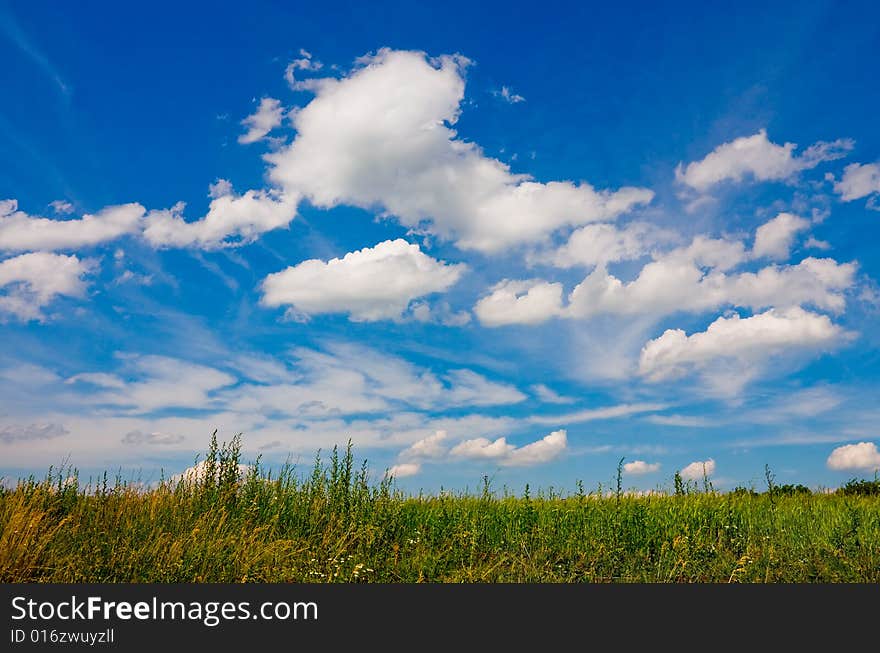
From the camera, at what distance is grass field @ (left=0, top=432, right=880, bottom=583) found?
1131cm

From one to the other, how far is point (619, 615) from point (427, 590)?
8.67 feet

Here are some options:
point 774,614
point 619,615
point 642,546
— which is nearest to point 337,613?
point 619,615

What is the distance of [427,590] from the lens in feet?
31.6

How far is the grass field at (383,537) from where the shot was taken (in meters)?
11.3

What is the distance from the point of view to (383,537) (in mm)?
13359

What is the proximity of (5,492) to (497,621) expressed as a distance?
38.5 feet

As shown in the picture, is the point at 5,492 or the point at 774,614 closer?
the point at 774,614

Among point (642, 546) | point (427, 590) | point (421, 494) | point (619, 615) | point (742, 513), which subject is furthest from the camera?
point (421, 494)

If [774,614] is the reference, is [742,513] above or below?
above

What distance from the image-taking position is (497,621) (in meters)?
8.91

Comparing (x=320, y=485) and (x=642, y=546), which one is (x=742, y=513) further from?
(x=320, y=485)

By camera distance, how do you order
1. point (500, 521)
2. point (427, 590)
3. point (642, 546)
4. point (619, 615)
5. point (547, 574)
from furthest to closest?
point (500, 521)
point (642, 546)
point (547, 574)
point (427, 590)
point (619, 615)

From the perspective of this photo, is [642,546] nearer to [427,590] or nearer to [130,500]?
[427,590]

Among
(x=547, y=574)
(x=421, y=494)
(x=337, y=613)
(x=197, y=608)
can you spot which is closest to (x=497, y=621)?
(x=337, y=613)
